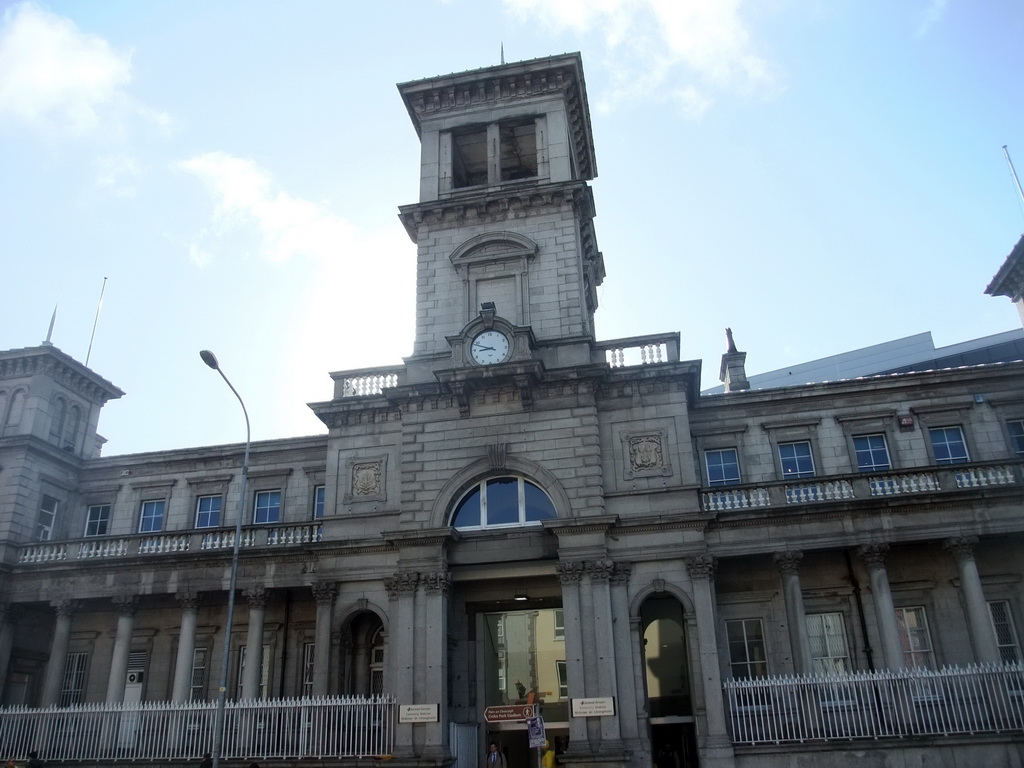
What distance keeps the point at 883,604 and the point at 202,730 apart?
808 inches

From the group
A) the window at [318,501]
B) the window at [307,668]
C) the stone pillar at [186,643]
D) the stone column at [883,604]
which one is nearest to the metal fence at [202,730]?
the stone pillar at [186,643]

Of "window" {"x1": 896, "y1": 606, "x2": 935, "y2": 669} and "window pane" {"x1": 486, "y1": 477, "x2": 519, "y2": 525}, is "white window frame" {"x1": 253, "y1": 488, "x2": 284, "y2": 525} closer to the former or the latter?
"window pane" {"x1": 486, "y1": 477, "x2": 519, "y2": 525}

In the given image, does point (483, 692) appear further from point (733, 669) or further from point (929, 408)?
point (929, 408)

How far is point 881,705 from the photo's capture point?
850 inches

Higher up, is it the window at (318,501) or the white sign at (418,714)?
the window at (318,501)

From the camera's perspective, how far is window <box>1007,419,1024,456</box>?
28375 millimetres

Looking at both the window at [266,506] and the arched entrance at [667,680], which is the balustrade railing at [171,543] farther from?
the arched entrance at [667,680]

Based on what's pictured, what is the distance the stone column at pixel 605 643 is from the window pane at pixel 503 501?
10.2 feet

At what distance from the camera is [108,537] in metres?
29.8

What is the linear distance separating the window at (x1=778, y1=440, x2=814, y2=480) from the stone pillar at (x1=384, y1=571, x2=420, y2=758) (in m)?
13.7

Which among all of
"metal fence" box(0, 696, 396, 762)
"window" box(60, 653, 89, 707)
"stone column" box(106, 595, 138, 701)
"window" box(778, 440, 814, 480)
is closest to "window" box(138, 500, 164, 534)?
"stone column" box(106, 595, 138, 701)

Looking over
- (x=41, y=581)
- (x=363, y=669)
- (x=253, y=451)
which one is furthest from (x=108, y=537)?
(x=363, y=669)

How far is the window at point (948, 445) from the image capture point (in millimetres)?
28625

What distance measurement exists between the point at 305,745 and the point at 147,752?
5138 millimetres
